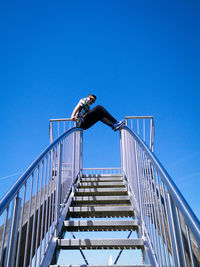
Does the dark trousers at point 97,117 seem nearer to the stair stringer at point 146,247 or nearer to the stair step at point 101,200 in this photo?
the stair step at point 101,200

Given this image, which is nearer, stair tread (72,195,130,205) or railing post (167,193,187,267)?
railing post (167,193,187,267)

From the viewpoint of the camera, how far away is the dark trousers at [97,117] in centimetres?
384

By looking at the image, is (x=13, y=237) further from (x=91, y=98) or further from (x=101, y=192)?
(x=91, y=98)

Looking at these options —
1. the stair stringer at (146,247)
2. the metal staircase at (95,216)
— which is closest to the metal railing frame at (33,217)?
the metal staircase at (95,216)

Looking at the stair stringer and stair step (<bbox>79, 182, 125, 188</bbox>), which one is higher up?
stair step (<bbox>79, 182, 125, 188</bbox>)

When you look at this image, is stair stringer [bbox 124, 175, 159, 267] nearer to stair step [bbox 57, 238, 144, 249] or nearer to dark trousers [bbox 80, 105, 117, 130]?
stair step [bbox 57, 238, 144, 249]

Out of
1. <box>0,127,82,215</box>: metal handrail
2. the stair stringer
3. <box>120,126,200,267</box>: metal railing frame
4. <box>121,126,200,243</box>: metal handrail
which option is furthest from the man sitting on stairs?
<box>121,126,200,243</box>: metal handrail

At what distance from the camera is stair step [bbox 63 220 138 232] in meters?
2.19

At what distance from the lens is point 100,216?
2.56 meters

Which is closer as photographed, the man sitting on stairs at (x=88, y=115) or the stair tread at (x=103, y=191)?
the stair tread at (x=103, y=191)

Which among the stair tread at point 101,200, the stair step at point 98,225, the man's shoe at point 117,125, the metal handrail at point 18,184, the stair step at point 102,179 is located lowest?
the stair step at point 98,225

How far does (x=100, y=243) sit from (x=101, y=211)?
569 mm

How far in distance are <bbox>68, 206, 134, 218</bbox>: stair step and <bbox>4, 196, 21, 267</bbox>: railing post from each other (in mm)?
1329

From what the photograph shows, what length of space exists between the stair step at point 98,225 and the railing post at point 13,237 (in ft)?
3.43
